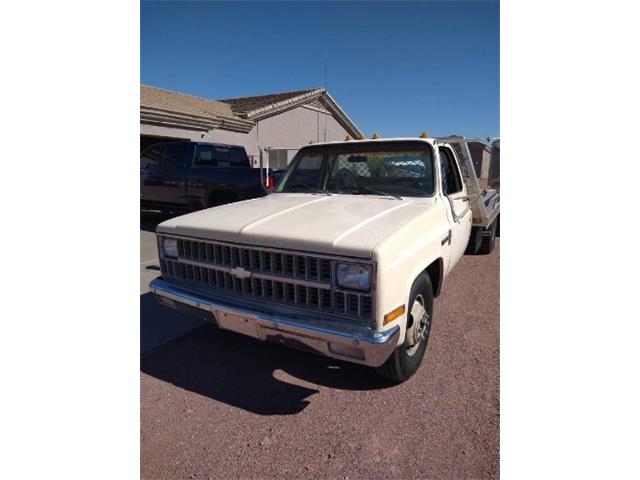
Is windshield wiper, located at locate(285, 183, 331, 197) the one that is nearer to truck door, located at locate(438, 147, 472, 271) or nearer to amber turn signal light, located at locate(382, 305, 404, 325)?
truck door, located at locate(438, 147, 472, 271)

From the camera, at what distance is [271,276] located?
239cm

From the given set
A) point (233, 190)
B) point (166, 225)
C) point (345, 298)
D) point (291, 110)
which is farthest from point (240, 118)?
point (345, 298)

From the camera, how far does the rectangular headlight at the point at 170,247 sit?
9.68 feet

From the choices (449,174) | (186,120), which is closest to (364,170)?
(449,174)

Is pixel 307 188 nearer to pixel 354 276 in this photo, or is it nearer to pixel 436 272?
pixel 436 272

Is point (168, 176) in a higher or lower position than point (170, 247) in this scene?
higher

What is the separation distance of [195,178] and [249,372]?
5.86m

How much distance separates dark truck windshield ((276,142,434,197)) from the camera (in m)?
3.46

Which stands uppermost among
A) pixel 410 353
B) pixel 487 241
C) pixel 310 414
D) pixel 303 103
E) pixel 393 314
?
pixel 303 103

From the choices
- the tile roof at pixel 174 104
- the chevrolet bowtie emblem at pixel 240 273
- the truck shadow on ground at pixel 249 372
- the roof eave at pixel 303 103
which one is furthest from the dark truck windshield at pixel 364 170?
the roof eave at pixel 303 103

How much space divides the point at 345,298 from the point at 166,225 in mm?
1598

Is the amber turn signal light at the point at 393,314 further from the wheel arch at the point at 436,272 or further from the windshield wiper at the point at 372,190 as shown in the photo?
the windshield wiper at the point at 372,190

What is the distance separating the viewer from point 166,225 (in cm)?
296

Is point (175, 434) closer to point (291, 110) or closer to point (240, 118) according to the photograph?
point (240, 118)
